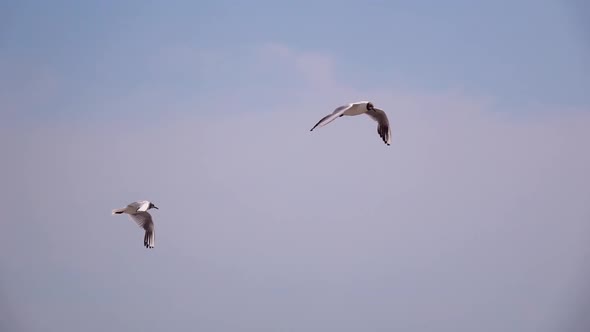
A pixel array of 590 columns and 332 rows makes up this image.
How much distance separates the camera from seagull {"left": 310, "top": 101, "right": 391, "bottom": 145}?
17.3 m

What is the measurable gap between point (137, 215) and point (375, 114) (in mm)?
10039

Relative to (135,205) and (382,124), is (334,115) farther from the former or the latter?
(135,205)

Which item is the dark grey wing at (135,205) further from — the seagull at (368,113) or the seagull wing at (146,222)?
the seagull at (368,113)

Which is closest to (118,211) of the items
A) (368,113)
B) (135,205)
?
(135,205)

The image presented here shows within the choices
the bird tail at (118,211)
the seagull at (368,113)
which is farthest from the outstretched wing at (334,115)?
the bird tail at (118,211)

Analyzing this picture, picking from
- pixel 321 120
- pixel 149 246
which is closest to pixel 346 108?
pixel 321 120

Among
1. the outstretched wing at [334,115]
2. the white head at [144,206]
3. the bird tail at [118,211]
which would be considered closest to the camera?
the outstretched wing at [334,115]

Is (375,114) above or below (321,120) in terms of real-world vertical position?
above

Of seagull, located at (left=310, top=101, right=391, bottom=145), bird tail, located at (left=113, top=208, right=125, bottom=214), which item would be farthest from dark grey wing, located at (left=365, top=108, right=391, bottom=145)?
bird tail, located at (left=113, top=208, right=125, bottom=214)

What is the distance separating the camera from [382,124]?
64.2 feet

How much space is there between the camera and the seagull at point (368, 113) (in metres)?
17.3

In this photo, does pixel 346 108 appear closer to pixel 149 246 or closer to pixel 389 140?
pixel 389 140

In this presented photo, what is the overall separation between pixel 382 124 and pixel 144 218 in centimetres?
992

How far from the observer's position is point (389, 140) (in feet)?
63.9
